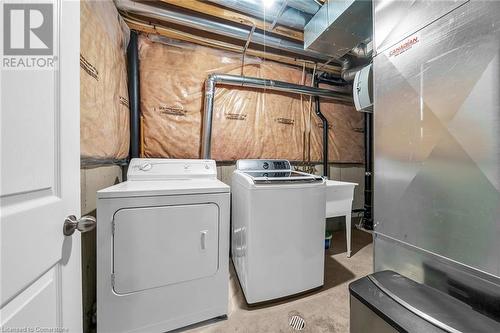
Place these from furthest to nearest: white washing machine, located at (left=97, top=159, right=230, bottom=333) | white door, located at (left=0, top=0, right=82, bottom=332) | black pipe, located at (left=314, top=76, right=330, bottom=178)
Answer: black pipe, located at (left=314, top=76, right=330, bottom=178) < white washing machine, located at (left=97, top=159, right=230, bottom=333) < white door, located at (left=0, top=0, right=82, bottom=332)

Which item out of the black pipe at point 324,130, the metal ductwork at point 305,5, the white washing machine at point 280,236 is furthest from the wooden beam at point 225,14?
the white washing machine at point 280,236

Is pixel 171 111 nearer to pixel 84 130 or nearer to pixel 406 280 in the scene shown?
pixel 84 130

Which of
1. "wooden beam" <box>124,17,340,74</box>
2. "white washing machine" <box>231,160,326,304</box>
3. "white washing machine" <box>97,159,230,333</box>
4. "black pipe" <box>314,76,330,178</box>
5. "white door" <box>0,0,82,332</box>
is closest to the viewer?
"white door" <box>0,0,82,332</box>

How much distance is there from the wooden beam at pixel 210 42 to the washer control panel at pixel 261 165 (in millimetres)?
1383

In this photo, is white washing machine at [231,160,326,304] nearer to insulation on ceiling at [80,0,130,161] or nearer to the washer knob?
the washer knob

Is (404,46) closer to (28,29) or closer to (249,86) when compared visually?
(28,29)

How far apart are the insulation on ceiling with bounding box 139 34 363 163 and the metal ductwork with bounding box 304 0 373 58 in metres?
0.68

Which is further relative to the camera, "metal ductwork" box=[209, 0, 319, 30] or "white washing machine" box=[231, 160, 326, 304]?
"metal ductwork" box=[209, 0, 319, 30]

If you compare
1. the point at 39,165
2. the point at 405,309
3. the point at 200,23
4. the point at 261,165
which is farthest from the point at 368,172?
the point at 39,165

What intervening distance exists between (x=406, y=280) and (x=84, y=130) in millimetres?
1917

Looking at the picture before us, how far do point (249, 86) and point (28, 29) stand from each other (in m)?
2.18

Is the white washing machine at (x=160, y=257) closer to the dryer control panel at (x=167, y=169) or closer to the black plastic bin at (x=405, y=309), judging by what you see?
the dryer control panel at (x=167, y=169)

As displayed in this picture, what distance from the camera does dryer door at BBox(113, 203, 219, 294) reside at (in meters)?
1.20

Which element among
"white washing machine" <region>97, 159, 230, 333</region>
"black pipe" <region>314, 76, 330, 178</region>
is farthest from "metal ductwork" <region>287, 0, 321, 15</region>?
"white washing machine" <region>97, 159, 230, 333</region>
